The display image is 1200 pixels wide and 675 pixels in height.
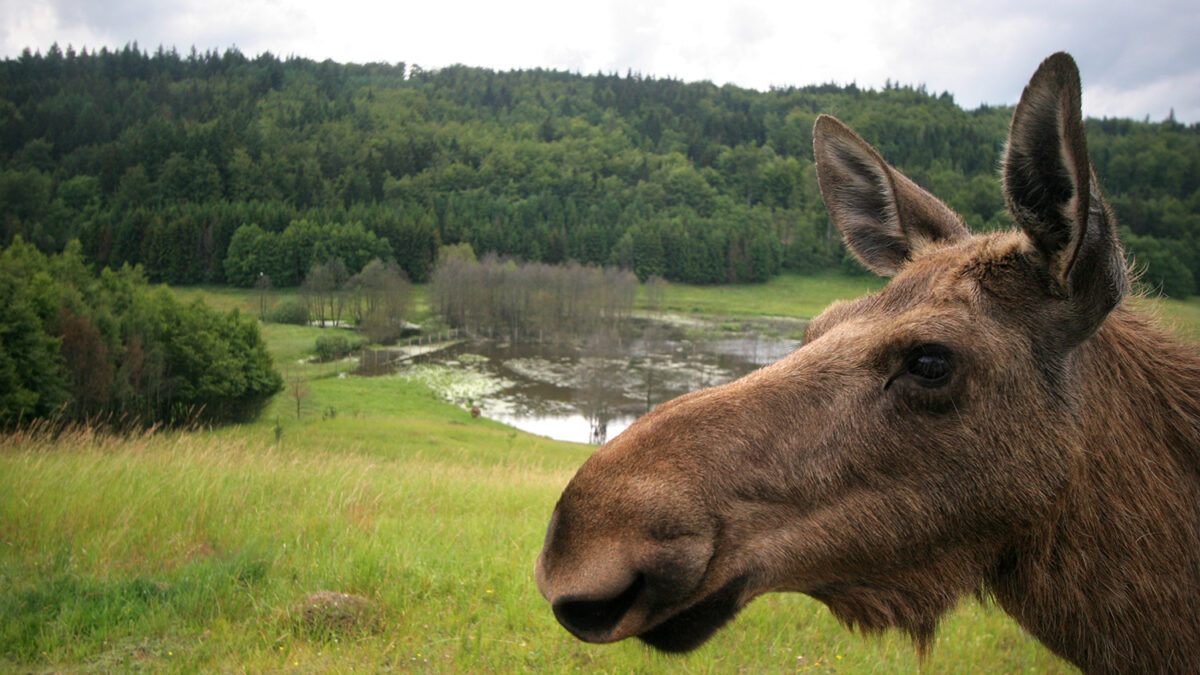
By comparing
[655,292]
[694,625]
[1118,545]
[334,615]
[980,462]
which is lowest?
[655,292]

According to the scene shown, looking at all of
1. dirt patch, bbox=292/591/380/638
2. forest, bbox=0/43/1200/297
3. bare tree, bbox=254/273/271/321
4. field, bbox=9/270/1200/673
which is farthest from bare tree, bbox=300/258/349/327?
dirt patch, bbox=292/591/380/638

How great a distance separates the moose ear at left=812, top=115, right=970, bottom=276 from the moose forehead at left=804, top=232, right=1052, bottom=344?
0.41m

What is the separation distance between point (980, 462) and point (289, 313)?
10244 cm

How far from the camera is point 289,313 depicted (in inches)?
3703

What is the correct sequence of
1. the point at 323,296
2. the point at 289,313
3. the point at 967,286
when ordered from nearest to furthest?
the point at 967,286 → the point at 289,313 → the point at 323,296

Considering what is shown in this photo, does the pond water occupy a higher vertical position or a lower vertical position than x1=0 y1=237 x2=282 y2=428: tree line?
lower

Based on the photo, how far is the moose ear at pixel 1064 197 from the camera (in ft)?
5.66

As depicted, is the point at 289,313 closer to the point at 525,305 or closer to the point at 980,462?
the point at 525,305

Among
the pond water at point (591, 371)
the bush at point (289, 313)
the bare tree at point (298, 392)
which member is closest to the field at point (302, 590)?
the pond water at point (591, 371)

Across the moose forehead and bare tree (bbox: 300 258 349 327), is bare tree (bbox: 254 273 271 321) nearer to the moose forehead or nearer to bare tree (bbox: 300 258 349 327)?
bare tree (bbox: 300 258 349 327)

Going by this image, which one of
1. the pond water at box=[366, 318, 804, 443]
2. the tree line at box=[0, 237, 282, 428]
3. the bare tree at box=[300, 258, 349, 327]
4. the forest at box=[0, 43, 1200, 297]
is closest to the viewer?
the tree line at box=[0, 237, 282, 428]

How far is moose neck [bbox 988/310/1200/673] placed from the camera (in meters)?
2.06

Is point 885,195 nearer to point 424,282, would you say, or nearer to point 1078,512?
point 1078,512

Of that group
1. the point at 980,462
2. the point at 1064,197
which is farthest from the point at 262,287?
the point at 1064,197
